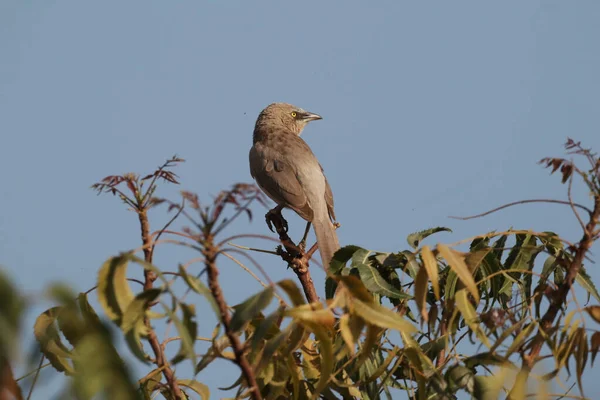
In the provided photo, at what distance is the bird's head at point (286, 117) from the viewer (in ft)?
36.7

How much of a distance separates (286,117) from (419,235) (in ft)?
25.9

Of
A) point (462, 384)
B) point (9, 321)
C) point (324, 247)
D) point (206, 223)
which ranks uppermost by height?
point (324, 247)

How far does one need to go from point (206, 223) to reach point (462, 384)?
3.99 ft

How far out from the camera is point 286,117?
11.5 m

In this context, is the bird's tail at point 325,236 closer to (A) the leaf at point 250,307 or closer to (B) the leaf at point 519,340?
(B) the leaf at point 519,340

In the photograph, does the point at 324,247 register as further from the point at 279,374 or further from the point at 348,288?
the point at 348,288

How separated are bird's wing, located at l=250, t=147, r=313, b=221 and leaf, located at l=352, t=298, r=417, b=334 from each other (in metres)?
5.68

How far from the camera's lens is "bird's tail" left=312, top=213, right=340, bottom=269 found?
7164mm

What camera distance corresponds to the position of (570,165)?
2.59m

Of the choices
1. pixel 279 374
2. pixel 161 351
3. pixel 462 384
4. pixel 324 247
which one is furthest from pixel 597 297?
pixel 324 247

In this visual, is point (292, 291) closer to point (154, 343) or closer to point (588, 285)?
point (154, 343)

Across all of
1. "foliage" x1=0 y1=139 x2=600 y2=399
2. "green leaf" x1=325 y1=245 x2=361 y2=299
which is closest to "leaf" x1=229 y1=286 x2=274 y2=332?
"foliage" x1=0 y1=139 x2=600 y2=399

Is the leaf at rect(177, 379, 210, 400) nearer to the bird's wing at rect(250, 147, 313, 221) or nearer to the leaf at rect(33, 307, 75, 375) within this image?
the leaf at rect(33, 307, 75, 375)

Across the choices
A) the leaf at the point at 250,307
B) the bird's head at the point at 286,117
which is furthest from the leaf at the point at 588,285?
the bird's head at the point at 286,117
